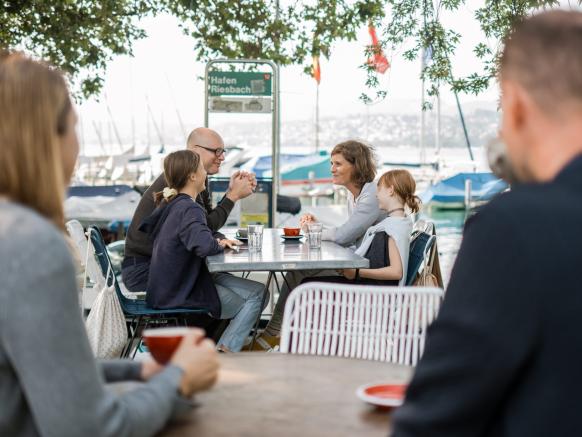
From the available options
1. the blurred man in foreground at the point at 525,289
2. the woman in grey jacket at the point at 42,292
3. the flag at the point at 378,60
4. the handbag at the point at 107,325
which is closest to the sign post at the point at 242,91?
the flag at the point at 378,60

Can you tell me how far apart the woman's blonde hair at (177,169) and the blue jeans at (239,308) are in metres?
0.68

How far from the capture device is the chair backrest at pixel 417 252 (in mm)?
5031

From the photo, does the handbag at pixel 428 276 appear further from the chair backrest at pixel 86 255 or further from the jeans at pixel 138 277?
the chair backrest at pixel 86 255

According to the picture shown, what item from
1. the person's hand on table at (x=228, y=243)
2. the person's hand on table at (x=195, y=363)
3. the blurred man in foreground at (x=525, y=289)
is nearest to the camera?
the blurred man in foreground at (x=525, y=289)

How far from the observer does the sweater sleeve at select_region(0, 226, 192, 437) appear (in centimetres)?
120

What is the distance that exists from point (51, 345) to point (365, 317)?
1.55 meters

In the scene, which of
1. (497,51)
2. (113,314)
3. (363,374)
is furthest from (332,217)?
(363,374)

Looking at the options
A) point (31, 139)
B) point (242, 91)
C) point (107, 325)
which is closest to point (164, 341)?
point (31, 139)

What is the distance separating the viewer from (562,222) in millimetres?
1021

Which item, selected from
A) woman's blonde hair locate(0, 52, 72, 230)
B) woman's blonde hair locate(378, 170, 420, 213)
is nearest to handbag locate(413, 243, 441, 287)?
woman's blonde hair locate(378, 170, 420, 213)

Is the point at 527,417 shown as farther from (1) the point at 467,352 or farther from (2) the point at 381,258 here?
(2) the point at 381,258

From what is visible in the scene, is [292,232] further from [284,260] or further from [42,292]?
[42,292]

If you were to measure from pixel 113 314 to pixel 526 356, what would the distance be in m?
3.94

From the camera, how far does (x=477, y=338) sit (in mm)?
1031
